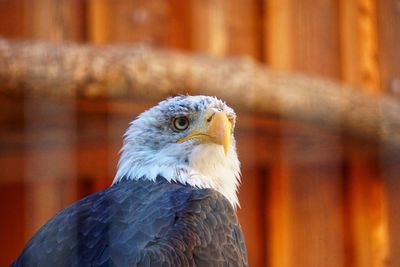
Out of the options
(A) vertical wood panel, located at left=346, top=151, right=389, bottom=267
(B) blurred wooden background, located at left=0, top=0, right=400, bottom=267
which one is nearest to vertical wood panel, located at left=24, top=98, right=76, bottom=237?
(B) blurred wooden background, located at left=0, top=0, right=400, bottom=267

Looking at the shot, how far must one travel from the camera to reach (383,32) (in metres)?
3.82

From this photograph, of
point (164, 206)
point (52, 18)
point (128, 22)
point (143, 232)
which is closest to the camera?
point (143, 232)

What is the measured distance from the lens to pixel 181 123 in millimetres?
3092

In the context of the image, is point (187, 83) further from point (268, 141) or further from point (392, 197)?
point (392, 197)

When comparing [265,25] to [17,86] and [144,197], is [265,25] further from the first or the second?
[144,197]

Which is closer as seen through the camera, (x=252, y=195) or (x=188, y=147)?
(x=188, y=147)

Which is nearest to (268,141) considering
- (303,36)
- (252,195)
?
(252,195)

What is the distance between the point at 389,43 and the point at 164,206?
1.43 metres

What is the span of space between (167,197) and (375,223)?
1294 millimetres

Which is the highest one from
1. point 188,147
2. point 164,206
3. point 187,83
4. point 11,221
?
point 187,83

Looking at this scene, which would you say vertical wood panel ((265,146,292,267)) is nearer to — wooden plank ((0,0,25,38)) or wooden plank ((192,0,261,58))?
wooden plank ((192,0,261,58))

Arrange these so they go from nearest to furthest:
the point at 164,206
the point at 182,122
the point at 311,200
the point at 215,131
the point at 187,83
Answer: the point at 164,206
the point at 215,131
the point at 182,122
the point at 187,83
the point at 311,200

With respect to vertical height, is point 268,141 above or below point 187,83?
below

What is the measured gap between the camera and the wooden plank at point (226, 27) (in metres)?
3.93
